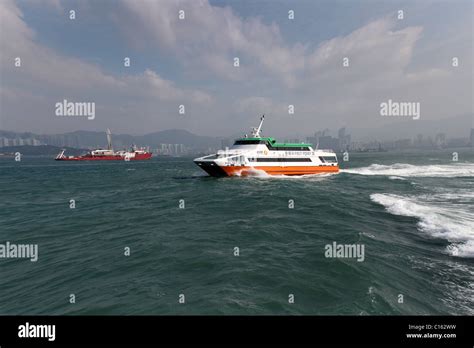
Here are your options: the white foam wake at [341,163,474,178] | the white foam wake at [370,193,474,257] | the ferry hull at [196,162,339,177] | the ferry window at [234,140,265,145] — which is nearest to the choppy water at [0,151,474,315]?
the white foam wake at [370,193,474,257]

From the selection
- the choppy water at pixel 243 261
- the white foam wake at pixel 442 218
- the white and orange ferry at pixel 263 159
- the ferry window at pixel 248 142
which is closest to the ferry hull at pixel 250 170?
the white and orange ferry at pixel 263 159

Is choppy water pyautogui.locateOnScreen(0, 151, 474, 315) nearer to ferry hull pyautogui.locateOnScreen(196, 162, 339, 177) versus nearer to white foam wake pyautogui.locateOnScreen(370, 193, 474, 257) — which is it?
white foam wake pyautogui.locateOnScreen(370, 193, 474, 257)

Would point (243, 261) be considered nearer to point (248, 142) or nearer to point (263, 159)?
point (263, 159)

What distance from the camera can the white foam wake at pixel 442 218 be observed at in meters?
11.5

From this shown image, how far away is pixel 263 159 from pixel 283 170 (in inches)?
177

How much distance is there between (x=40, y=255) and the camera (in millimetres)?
11453

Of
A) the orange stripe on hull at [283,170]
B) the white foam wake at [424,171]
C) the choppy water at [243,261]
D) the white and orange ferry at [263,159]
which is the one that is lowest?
the choppy water at [243,261]

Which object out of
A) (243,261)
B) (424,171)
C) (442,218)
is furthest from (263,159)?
(424,171)

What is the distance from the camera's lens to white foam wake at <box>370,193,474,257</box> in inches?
454

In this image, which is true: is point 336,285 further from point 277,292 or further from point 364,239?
point 364,239

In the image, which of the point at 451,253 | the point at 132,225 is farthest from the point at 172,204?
the point at 451,253

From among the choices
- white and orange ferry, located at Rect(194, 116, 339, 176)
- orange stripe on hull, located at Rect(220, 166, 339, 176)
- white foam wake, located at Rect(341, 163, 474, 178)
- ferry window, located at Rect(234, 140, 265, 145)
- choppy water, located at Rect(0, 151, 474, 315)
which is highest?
ferry window, located at Rect(234, 140, 265, 145)

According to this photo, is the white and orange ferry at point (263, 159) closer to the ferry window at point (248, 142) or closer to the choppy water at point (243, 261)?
the ferry window at point (248, 142)

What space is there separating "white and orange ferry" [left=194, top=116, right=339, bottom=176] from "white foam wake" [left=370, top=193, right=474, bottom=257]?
18.2 meters
